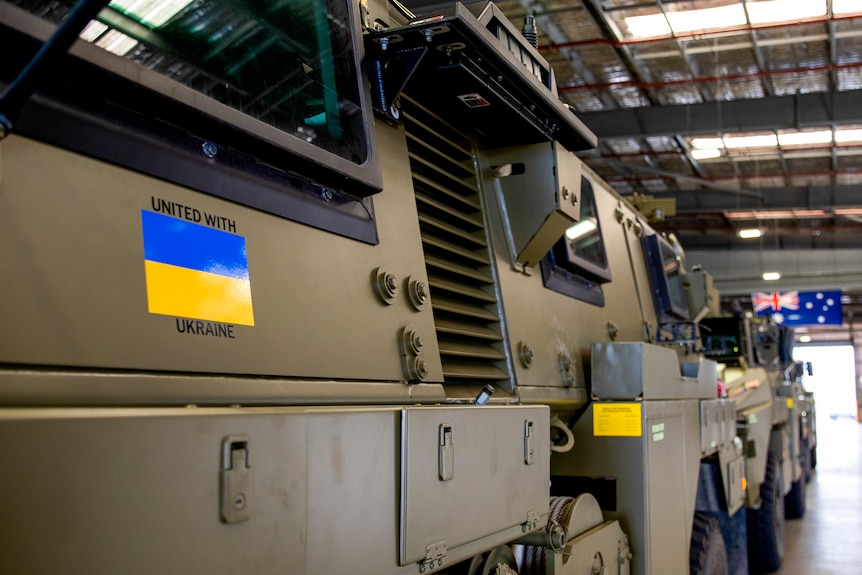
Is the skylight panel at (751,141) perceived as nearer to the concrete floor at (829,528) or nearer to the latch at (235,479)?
the concrete floor at (829,528)

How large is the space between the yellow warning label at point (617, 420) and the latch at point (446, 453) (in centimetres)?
149

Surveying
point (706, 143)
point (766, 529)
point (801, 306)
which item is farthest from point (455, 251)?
point (801, 306)

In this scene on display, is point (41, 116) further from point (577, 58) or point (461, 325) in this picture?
point (577, 58)

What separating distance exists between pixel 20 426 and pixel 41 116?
488 mm

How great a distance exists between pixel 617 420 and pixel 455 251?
1037 mm

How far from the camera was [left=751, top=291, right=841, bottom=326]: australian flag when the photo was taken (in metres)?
20.3

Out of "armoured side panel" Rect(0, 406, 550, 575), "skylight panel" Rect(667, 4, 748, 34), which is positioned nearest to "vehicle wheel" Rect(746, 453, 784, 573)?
"skylight panel" Rect(667, 4, 748, 34)

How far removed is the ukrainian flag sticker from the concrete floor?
697 centimetres

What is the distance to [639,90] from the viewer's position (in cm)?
1197

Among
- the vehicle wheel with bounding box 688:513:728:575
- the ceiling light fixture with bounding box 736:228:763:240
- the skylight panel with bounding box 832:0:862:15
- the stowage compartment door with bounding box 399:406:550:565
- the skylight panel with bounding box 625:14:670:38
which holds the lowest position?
the vehicle wheel with bounding box 688:513:728:575

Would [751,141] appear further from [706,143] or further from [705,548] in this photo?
[705,548]

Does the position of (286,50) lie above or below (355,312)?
above

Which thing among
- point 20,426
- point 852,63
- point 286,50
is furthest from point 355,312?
point 852,63

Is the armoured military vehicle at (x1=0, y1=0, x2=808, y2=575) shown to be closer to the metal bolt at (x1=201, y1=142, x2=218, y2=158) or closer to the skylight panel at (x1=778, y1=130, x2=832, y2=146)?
the metal bolt at (x1=201, y1=142, x2=218, y2=158)
